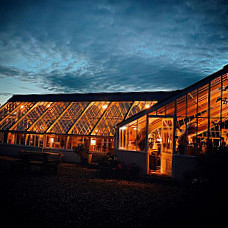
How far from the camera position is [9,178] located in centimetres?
1105

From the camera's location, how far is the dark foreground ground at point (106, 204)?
16.5ft

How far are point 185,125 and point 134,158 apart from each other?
3.51 metres

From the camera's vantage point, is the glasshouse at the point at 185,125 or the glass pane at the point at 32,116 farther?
the glass pane at the point at 32,116

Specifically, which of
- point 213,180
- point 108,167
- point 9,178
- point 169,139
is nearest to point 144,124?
point 169,139

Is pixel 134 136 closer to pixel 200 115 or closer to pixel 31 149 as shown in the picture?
pixel 200 115

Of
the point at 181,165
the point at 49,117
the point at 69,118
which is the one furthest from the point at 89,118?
the point at 181,165

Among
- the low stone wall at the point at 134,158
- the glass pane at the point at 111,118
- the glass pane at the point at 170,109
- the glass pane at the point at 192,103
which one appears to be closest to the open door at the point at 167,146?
the glass pane at the point at 170,109

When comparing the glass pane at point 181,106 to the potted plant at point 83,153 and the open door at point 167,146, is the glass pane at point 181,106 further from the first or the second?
the potted plant at point 83,153

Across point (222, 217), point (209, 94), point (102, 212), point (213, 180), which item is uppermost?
point (209, 94)

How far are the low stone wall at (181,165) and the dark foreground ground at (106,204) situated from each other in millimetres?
724

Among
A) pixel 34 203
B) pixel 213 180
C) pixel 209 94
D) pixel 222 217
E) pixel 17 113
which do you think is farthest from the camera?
pixel 17 113

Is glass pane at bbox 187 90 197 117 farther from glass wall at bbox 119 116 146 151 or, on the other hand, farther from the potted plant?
the potted plant

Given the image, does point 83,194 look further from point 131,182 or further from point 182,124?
point 182,124

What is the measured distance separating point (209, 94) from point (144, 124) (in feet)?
13.4
